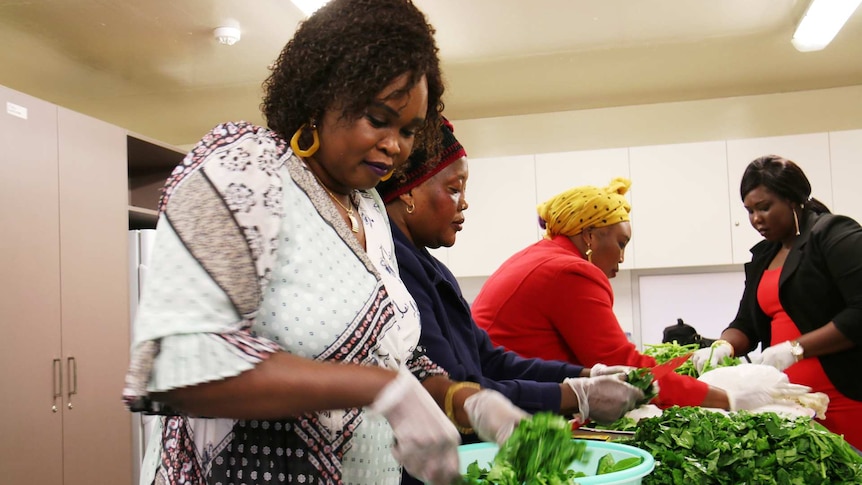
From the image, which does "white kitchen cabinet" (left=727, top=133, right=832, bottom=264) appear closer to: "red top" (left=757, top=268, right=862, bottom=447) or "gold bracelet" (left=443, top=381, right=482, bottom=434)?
"red top" (left=757, top=268, right=862, bottom=447)

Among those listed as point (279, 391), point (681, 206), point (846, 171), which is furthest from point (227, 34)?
point (846, 171)

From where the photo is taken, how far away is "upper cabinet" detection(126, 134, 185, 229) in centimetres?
396

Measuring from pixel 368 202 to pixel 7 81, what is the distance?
4.33m

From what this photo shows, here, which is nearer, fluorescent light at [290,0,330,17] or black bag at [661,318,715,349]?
fluorescent light at [290,0,330,17]

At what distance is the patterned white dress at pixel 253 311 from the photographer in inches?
29.0

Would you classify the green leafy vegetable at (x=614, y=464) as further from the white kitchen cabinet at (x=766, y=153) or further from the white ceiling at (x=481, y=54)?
the white kitchen cabinet at (x=766, y=153)

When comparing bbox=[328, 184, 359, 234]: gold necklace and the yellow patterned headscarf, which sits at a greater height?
the yellow patterned headscarf

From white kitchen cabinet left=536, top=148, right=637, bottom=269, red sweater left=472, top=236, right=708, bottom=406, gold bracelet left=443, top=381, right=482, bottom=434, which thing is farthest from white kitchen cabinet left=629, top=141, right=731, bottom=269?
gold bracelet left=443, top=381, right=482, bottom=434

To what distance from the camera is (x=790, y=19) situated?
4.02 metres

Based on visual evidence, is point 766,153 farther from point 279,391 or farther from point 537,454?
point 279,391

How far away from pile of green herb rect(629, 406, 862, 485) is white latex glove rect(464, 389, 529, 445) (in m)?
0.48

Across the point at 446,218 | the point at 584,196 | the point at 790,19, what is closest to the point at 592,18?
the point at 790,19

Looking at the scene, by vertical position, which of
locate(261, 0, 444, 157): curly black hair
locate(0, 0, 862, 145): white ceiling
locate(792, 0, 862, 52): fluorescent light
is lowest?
locate(261, 0, 444, 157): curly black hair

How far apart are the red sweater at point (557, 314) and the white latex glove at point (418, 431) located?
4.22 feet
